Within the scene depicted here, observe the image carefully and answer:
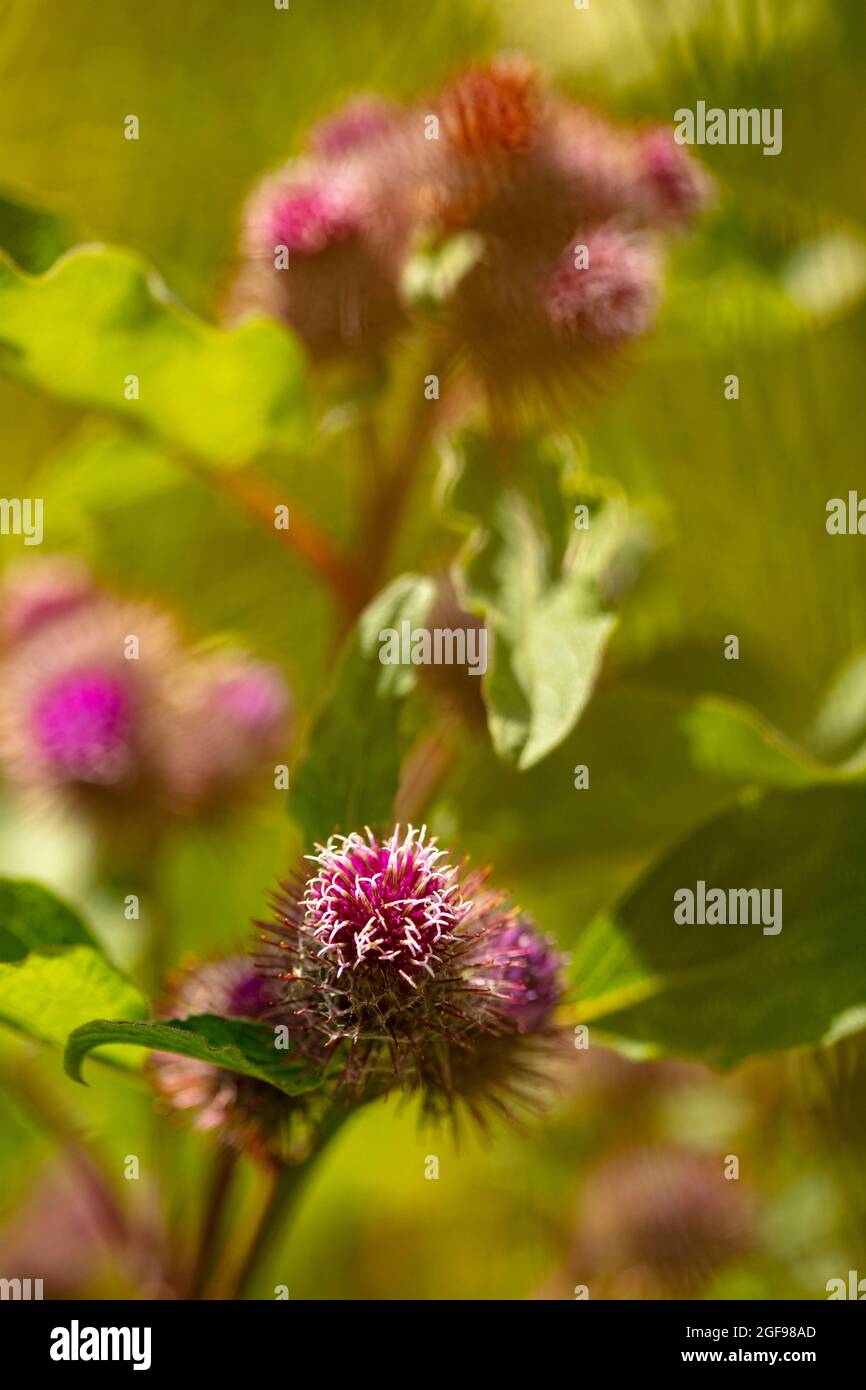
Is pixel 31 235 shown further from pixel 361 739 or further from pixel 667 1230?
pixel 667 1230

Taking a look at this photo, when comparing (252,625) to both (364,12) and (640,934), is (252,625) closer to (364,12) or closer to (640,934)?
(364,12)

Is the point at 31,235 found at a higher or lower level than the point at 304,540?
higher

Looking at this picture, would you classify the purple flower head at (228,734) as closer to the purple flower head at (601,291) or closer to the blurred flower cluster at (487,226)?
the blurred flower cluster at (487,226)

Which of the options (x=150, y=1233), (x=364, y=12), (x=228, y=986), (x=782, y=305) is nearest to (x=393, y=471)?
(x=782, y=305)

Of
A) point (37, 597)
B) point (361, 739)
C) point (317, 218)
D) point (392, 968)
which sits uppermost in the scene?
point (317, 218)

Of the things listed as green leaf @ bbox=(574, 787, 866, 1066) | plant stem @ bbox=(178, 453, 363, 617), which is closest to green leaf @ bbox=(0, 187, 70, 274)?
plant stem @ bbox=(178, 453, 363, 617)

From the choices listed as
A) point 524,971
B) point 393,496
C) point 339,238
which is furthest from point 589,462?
point 524,971
